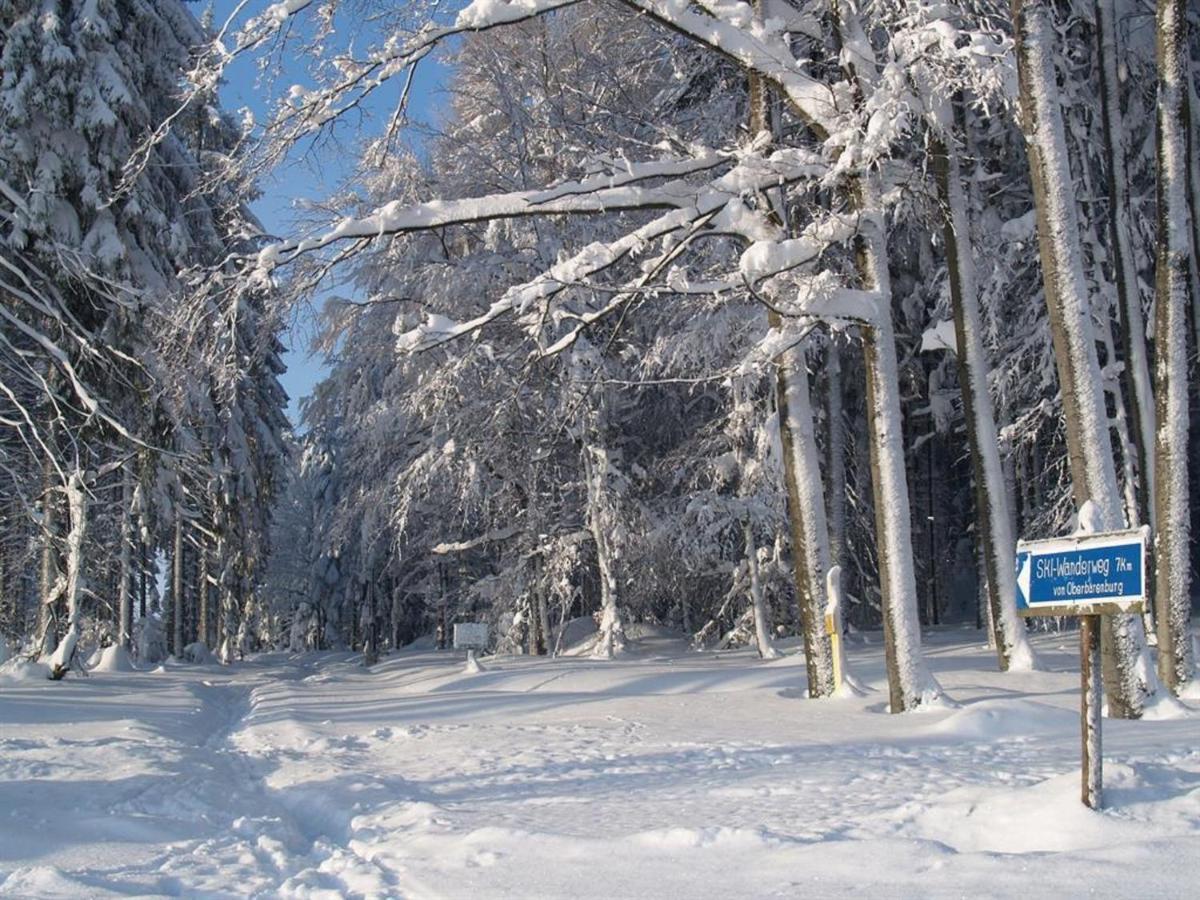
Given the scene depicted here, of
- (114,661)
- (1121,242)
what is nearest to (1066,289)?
(1121,242)

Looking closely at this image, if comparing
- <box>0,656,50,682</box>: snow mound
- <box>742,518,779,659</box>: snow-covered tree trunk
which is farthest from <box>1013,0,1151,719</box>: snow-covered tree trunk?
<box>0,656,50,682</box>: snow mound

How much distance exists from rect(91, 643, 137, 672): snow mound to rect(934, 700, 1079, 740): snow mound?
1837 cm

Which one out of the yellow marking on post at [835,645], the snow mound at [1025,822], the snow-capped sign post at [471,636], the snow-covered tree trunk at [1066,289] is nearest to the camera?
the snow mound at [1025,822]

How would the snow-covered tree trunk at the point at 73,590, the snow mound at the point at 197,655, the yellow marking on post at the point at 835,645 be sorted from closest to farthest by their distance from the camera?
the yellow marking on post at the point at 835,645 → the snow-covered tree trunk at the point at 73,590 → the snow mound at the point at 197,655

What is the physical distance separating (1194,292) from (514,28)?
42.9 feet

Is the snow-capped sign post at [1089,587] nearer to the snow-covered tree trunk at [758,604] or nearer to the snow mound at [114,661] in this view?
the snow-covered tree trunk at [758,604]

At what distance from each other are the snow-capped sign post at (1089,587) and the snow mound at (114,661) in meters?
20.7

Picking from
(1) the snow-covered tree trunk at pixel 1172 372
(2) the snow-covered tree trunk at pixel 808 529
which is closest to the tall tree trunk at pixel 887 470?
(2) the snow-covered tree trunk at pixel 808 529

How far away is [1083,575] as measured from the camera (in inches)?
208

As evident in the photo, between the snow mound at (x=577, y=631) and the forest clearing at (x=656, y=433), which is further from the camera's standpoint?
the snow mound at (x=577, y=631)

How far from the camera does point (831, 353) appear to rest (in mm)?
19797

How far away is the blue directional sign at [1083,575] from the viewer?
5070 mm

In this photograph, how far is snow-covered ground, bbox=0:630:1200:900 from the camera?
4.73m

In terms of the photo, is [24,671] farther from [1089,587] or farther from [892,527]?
[1089,587]
